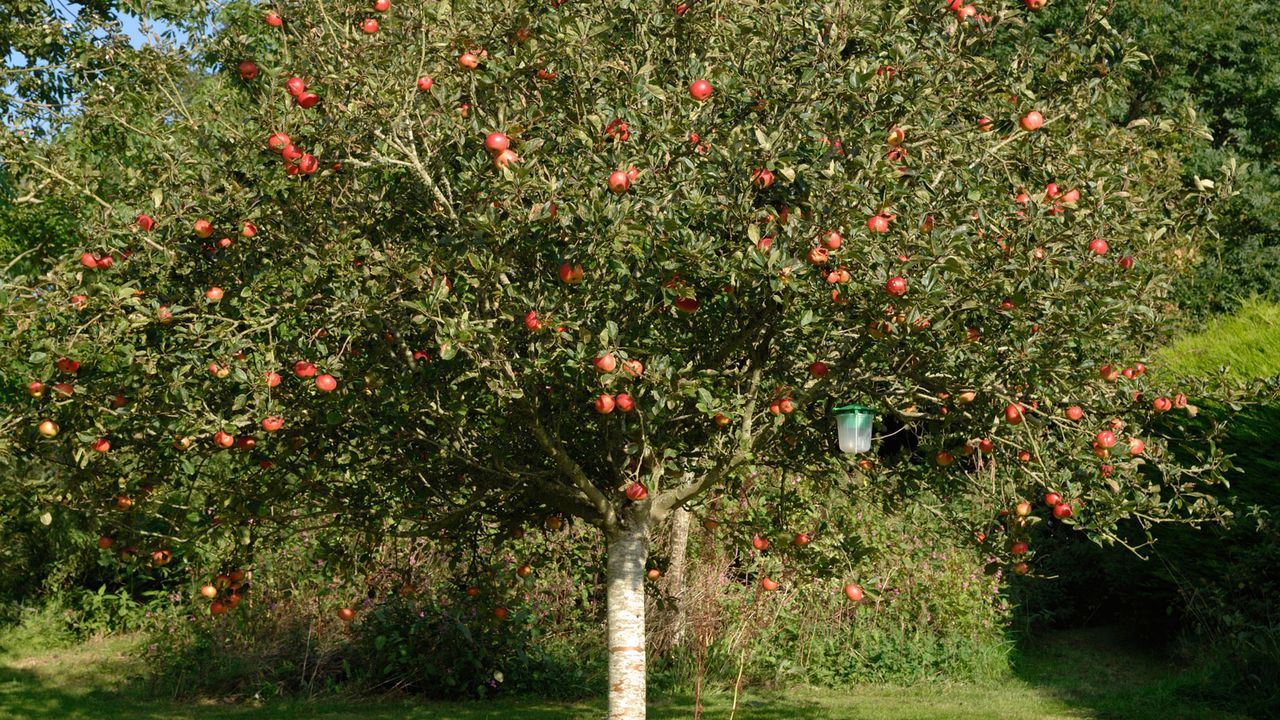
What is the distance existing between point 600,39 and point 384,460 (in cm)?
269

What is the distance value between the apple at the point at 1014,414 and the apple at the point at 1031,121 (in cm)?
132

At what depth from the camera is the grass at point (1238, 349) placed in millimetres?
10391

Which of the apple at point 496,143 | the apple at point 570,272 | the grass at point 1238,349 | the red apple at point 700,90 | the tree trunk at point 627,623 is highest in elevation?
the grass at point 1238,349

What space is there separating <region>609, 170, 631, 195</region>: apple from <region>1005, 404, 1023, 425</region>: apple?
220cm

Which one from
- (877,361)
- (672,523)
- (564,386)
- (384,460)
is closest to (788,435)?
(877,361)

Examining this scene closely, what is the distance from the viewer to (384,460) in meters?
6.59

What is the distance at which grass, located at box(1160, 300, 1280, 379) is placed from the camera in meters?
10.4

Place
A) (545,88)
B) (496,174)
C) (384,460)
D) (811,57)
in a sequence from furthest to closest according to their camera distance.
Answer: (384,460) < (545,88) < (811,57) < (496,174)

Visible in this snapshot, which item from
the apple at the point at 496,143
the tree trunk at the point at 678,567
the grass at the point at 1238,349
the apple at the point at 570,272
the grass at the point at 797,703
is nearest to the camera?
the apple at the point at 496,143

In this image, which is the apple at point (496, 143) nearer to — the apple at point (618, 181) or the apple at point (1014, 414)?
the apple at point (618, 181)

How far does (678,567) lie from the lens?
1161 cm

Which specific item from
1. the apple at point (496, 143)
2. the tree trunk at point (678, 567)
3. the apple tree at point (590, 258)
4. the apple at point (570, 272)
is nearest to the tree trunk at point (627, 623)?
the apple tree at point (590, 258)

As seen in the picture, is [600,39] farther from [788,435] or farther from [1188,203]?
[1188,203]

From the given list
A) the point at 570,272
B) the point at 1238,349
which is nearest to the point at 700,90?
the point at 570,272
